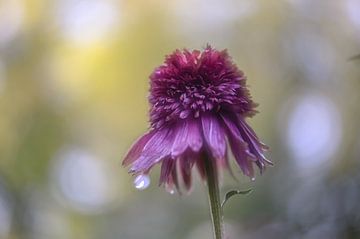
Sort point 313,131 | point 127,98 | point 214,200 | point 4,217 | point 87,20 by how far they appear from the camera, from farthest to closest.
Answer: point 127,98 < point 87,20 < point 313,131 < point 4,217 < point 214,200

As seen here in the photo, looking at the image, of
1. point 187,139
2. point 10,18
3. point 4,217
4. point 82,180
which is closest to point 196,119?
point 187,139

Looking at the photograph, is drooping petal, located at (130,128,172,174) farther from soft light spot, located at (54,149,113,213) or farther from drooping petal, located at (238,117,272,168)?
soft light spot, located at (54,149,113,213)

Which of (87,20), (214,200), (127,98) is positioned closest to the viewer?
(214,200)

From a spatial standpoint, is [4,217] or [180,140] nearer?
[180,140]

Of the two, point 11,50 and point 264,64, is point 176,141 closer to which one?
point 11,50

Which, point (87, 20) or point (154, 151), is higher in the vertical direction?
point (87, 20)

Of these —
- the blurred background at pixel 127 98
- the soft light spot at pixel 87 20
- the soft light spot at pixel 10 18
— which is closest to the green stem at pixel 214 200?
the blurred background at pixel 127 98

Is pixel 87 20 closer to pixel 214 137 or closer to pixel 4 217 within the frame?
pixel 4 217
